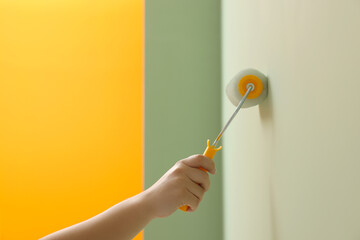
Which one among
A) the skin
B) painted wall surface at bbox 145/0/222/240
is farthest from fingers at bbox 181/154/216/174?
painted wall surface at bbox 145/0/222/240

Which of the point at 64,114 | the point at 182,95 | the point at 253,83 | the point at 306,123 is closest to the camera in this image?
the point at 306,123

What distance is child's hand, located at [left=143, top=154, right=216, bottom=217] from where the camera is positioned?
1.61 ft

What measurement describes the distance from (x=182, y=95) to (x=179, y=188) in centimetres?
67

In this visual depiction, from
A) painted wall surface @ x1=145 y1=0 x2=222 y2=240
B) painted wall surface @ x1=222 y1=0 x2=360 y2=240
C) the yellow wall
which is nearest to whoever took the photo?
painted wall surface @ x1=222 y1=0 x2=360 y2=240

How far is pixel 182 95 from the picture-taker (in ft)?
3.75

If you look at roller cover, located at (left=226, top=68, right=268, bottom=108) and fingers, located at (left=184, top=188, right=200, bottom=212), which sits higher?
roller cover, located at (left=226, top=68, right=268, bottom=108)

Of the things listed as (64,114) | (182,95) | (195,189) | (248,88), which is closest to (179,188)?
(195,189)

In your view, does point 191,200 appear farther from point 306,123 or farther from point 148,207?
point 306,123

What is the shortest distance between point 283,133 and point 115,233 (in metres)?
0.24

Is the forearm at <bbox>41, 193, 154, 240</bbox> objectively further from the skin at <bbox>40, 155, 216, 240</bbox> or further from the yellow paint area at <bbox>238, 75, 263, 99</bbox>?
the yellow paint area at <bbox>238, 75, 263, 99</bbox>

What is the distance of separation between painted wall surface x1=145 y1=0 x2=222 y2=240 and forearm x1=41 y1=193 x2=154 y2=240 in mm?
616

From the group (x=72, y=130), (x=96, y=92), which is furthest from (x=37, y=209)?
(x=96, y=92)

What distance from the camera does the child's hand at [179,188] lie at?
49cm

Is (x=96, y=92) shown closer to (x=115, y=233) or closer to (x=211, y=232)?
(x=211, y=232)
